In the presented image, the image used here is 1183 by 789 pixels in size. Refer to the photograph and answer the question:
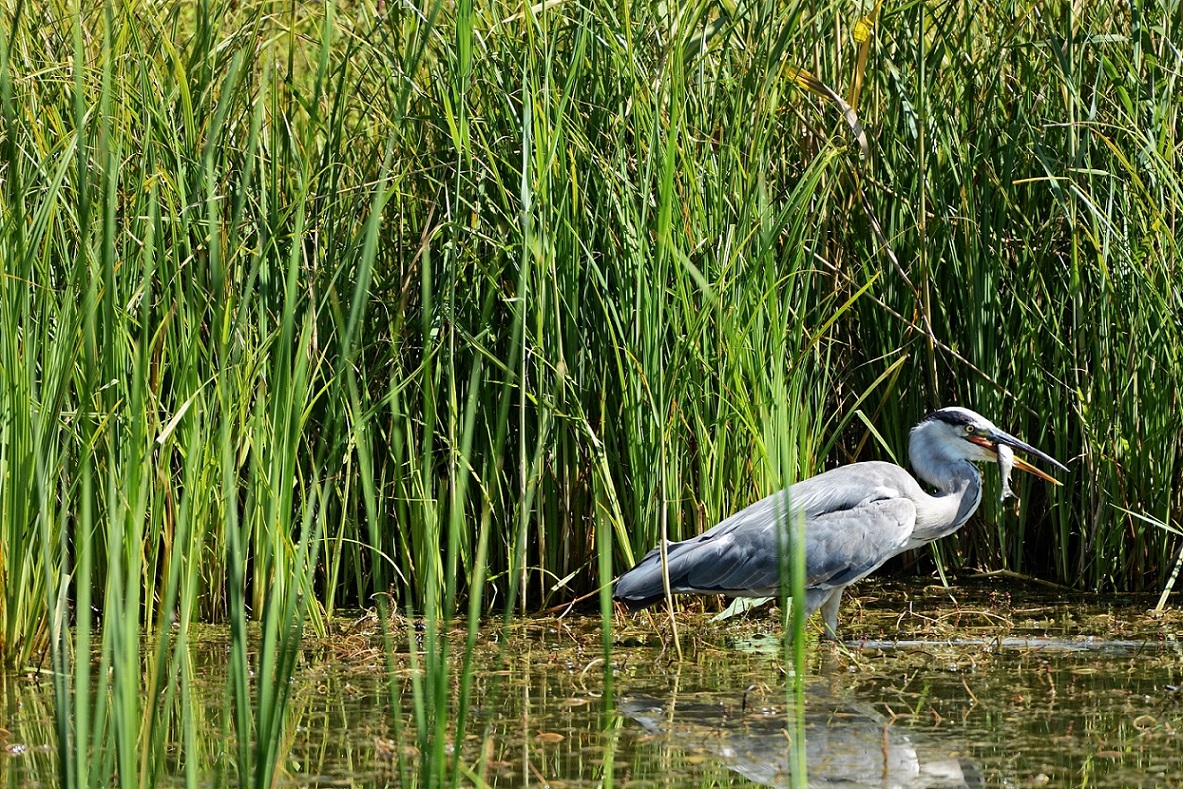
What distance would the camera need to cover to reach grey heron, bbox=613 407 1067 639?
4137 millimetres

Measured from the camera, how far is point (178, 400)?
375 centimetres

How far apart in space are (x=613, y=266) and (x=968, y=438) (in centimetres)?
124

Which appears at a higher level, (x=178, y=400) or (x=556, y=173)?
(x=556, y=173)

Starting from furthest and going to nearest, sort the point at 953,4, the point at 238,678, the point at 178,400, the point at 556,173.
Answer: the point at 953,4 → the point at 556,173 → the point at 178,400 → the point at 238,678

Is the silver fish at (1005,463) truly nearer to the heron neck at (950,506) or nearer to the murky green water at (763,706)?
the heron neck at (950,506)

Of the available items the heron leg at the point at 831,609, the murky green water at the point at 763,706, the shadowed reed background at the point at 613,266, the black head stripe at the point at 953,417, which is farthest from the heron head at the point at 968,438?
the heron leg at the point at 831,609

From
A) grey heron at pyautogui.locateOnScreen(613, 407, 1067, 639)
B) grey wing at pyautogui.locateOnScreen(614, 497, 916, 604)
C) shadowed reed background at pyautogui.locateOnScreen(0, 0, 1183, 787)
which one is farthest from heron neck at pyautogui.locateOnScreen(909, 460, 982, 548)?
shadowed reed background at pyautogui.locateOnScreen(0, 0, 1183, 787)

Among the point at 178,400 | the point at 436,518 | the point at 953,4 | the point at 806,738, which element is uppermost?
the point at 953,4

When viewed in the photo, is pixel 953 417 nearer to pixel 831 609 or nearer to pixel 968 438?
pixel 968 438

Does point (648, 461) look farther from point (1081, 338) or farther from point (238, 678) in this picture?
point (238, 678)

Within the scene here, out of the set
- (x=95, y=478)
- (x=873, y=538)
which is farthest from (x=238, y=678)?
(x=873, y=538)

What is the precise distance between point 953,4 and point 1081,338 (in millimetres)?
1127

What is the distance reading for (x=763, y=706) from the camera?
11.7 feet

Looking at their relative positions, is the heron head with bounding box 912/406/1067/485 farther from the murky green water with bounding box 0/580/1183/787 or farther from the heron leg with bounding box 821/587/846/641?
the heron leg with bounding box 821/587/846/641
